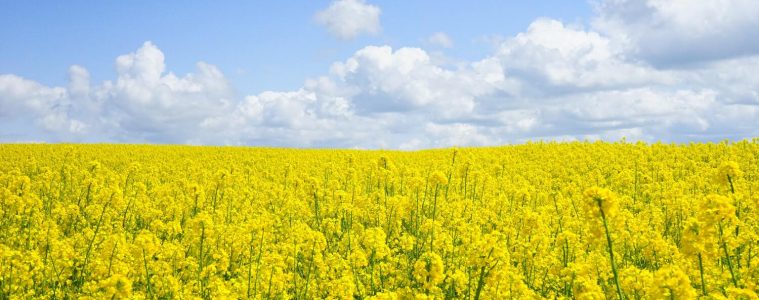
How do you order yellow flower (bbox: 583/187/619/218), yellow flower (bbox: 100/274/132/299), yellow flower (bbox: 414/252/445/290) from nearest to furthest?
yellow flower (bbox: 583/187/619/218) < yellow flower (bbox: 100/274/132/299) < yellow flower (bbox: 414/252/445/290)

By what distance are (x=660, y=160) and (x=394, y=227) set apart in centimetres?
1520

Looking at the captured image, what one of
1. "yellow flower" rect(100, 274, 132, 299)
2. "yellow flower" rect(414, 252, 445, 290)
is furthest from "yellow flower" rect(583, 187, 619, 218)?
"yellow flower" rect(100, 274, 132, 299)

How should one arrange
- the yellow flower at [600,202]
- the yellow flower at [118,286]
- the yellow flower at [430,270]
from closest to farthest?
1. the yellow flower at [600,202]
2. the yellow flower at [118,286]
3. the yellow flower at [430,270]

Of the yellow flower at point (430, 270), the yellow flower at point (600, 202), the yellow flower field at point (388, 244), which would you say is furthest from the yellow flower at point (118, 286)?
the yellow flower at point (600, 202)

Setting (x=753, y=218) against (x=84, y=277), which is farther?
(x=753, y=218)

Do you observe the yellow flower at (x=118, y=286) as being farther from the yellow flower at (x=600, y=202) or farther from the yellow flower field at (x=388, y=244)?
the yellow flower at (x=600, y=202)

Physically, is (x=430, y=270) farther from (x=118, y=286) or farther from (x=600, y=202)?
(x=118, y=286)

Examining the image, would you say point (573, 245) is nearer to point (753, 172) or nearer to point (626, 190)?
point (626, 190)

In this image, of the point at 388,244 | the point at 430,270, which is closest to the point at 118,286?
the point at 430,270

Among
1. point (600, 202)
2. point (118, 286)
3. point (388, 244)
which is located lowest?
point (388, 244)

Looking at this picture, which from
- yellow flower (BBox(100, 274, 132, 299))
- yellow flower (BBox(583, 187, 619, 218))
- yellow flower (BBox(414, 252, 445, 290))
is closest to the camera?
yellow flower (BBox(583, 187, 619, 218))

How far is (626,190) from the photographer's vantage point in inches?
622

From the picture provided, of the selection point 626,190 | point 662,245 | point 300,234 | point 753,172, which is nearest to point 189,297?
point 300,234

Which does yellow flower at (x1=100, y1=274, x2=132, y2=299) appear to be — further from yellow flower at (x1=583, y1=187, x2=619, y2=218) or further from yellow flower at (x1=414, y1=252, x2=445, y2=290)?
yellow flower at (x1=583, y1=187, x2=619, y2=218)
